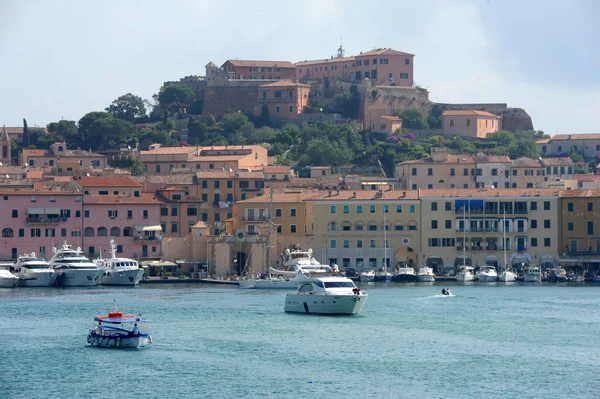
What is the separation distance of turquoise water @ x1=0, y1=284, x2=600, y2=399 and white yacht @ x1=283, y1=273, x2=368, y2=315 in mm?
601

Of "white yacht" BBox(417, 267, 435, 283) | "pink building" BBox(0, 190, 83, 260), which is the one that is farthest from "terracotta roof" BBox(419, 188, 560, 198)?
"pink building" BBox(0, 190, 83, 260)

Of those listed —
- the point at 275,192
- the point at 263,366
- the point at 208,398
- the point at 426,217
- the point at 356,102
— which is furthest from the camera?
the point at 356,102

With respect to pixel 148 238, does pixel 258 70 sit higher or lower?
higher

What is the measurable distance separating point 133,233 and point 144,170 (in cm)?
2456

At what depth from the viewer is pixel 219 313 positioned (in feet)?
195

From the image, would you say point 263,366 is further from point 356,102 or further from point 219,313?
point 356,102

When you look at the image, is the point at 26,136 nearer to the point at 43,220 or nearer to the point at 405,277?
the point at 43,220

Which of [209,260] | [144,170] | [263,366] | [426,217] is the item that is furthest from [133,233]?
[263,366]

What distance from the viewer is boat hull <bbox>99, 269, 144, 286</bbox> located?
7781 cm

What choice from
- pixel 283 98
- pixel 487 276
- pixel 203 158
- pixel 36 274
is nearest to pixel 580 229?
pixel 487 276

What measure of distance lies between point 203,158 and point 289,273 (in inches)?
1503

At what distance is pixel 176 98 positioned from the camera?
135 meters

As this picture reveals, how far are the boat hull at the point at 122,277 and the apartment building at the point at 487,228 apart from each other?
16385 millimetres

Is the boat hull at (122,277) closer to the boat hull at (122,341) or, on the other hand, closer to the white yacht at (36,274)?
the white yacht at (36,274)
